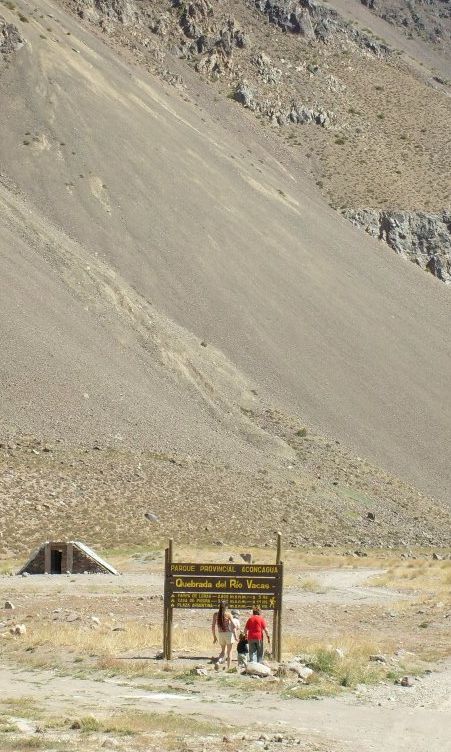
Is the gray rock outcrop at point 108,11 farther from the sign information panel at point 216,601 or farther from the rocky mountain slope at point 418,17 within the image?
the sign information panel at point 216,601

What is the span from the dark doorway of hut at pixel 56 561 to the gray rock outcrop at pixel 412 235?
198 ft

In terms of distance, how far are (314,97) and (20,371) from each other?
68.8 m

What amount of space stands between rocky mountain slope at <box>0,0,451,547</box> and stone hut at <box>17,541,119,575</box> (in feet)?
15.5

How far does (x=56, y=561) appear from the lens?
108ft

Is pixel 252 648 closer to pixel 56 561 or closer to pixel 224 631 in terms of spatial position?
pixel 224 631

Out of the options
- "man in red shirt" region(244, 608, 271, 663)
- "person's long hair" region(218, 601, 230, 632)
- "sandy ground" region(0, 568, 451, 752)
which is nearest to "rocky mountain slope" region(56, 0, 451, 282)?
"person's long hair" region(218, 601, 230, 632)

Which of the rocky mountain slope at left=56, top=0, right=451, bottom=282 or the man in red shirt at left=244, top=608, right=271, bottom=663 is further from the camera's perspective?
the rocky mountain slope at left=56, top=0, right=451, bottom=282

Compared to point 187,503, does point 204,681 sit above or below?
below

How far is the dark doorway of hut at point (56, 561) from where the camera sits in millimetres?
32675

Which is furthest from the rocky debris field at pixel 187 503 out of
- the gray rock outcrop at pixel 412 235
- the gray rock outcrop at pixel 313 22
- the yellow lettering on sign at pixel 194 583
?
the gray rock outcrop at pixel 313 22

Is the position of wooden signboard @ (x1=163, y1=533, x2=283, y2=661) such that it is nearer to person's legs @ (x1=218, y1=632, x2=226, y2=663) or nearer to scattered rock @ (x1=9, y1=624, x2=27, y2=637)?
person's legs @ (x1=218, y1=632, x2=226, y2=663)

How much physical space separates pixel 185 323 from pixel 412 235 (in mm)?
35430

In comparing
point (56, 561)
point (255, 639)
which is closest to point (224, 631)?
point (255, 639)

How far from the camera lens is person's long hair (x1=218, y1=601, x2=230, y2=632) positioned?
56.1 feet
